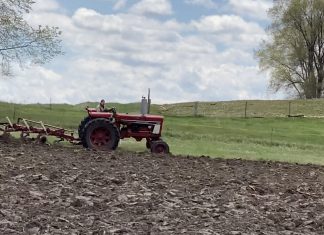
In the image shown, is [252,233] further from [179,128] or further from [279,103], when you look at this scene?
[279,103]

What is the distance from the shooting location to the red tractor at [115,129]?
18.2m

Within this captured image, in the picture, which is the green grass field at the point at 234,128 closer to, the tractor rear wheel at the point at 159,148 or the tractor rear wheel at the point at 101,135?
the tractor rear wheel at the point at 159,148

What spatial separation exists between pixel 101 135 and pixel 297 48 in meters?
44.5

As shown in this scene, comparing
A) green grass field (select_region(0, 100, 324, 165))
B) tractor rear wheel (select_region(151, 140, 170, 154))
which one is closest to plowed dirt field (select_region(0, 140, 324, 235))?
tractor rear wheel (select_region(151, 140, 170, 154))

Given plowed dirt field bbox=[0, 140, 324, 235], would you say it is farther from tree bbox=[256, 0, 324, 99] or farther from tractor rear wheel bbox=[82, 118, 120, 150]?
tree bbox=[256, 0, 324, 99]

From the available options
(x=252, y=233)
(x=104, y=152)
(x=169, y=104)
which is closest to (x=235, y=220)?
(x=252, y=233)

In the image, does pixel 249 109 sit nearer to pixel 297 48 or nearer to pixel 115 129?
pixel 297 48

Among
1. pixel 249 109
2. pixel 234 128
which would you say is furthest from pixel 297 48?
pixel 234 128

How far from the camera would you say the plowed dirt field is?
902 centimetres

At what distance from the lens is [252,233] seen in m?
8.92

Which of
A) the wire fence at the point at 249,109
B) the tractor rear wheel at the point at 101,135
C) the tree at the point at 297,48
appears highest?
the tree at the point at 297,48

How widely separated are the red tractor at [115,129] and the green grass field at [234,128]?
3.34 feet

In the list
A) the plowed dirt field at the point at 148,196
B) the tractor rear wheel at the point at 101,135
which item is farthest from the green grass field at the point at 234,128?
the plowed dirt field at the point at 148,196

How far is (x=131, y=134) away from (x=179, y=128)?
51.4ft
